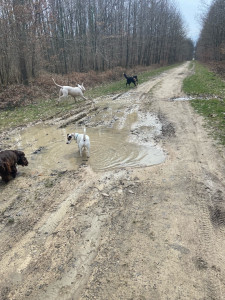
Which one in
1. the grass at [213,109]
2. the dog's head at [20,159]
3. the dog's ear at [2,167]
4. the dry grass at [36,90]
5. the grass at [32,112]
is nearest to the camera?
the dog's ear at [2,167]

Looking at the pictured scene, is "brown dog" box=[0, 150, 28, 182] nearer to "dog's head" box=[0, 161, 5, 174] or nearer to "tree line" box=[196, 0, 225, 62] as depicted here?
"dog's head" box=[0, 161, 5, 174]

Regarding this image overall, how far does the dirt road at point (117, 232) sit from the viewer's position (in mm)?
2996

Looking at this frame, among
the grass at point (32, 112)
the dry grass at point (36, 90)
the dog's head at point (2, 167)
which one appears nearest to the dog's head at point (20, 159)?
the dog's head at point (2, 167)

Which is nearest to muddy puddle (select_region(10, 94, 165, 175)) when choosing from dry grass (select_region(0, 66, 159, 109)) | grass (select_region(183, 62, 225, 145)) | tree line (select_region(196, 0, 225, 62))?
grass (select_region(183, 62, 225, 145))

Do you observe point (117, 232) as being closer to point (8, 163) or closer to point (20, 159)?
point (8, 163)

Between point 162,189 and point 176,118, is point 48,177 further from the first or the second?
point 176,118

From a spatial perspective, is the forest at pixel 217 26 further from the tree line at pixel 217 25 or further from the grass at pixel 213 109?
the grass at pixel 213 109

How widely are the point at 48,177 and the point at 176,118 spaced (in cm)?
691

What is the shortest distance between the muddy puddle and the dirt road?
406mm

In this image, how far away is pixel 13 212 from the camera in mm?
4578

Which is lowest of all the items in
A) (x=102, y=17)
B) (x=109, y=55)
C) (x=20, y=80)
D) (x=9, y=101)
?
(x=9, y=101)

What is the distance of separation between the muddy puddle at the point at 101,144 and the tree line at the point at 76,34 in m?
9.60

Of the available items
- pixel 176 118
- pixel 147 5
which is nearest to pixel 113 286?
pixel 176 118

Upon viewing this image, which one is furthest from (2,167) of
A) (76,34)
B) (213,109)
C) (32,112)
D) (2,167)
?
(76,34)
